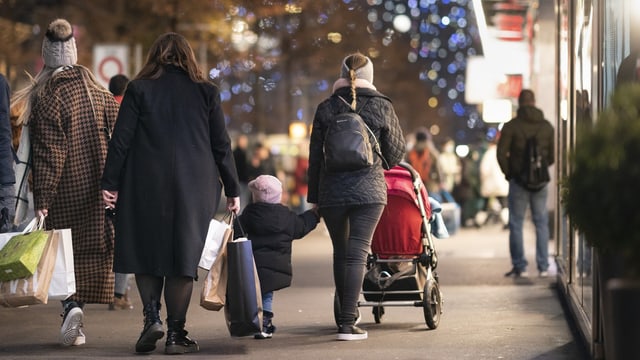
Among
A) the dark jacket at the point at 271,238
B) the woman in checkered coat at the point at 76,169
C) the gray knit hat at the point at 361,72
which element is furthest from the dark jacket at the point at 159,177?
the gray knit hat at the point at 361,72

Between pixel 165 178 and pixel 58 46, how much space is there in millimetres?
1563

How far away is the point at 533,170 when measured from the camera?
50.1ft

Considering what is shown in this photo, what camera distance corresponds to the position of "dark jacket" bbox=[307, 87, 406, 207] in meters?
9.55

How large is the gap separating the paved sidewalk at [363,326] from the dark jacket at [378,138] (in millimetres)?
977

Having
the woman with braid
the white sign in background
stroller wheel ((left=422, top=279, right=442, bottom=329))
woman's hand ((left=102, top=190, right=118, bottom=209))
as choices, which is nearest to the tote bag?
woman's hand ((left=102, top=190, right=118, bottom=209))

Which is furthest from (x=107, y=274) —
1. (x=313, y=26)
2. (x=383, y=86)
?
(x=383, y=86)

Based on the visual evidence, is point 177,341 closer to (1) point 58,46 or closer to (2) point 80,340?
(2) point 80,340

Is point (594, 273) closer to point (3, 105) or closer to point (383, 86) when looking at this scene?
point (3, 105)

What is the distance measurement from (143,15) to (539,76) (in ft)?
25.9

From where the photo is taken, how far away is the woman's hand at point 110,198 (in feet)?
29.1

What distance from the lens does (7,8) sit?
2650 centimetres

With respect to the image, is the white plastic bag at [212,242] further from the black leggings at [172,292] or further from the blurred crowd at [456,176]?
the blurred crowd at [456,176]

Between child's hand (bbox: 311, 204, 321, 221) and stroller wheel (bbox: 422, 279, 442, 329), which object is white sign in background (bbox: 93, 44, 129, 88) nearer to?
stroller wheel (bbox: 422, 279, 442, 329)

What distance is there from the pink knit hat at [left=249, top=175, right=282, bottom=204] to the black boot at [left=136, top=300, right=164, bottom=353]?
1.33 m
